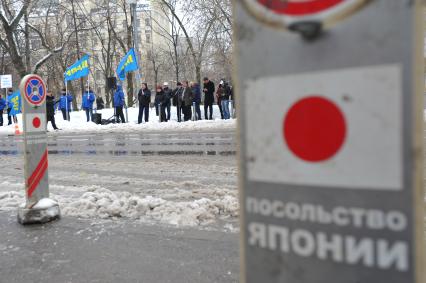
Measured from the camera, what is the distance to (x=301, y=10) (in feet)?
3.89

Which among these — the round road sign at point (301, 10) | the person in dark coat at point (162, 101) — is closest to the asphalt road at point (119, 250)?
the round road sign at point (301, 10)

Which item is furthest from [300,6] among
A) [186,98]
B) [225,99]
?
[225,99]

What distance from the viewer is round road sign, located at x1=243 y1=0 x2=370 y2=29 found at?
1.13 m

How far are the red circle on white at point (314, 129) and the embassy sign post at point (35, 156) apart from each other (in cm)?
397

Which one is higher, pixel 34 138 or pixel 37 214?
pixel 34 138

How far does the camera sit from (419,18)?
1036 millimetres

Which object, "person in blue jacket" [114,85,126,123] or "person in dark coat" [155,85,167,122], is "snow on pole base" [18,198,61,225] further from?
"person in blue jacket" [114,85,126,123]

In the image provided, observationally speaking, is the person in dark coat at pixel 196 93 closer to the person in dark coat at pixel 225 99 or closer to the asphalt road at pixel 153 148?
the person in dark coat at pixel 225 99

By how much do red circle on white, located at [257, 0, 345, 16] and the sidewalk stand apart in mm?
2324

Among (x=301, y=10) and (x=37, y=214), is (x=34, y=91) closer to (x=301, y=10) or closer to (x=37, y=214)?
(x=37, y=214)

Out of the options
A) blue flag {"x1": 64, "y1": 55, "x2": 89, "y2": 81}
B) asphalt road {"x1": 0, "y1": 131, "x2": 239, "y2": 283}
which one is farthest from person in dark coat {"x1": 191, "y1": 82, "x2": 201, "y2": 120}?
asphalt road {"x1": 0, "y1": 131, "x2": 239, "y2": 283}

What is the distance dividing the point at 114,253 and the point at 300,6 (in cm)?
307

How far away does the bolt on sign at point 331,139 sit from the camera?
1079 mm

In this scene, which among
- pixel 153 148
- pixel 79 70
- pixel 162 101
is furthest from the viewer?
pixel 79 70
